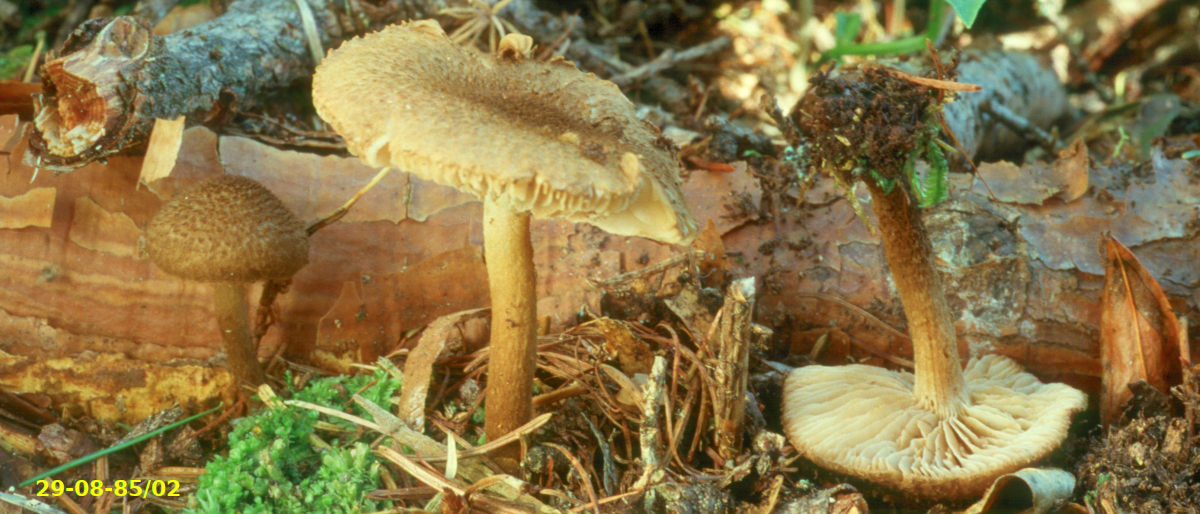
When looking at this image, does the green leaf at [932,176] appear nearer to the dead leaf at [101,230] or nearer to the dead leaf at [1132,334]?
the dead leaf at [1132,334]

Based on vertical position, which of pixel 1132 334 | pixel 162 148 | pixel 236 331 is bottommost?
pixel 236 331

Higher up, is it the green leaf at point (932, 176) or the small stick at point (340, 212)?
the green leaf at point (932, 176)

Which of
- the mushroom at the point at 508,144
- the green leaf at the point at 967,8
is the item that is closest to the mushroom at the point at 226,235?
the mushroom at the point at 508,144

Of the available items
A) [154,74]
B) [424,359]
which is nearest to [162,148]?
[154,74]

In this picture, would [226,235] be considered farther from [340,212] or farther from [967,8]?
[967,8]

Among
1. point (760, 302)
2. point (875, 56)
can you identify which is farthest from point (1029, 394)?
point (875, 56)

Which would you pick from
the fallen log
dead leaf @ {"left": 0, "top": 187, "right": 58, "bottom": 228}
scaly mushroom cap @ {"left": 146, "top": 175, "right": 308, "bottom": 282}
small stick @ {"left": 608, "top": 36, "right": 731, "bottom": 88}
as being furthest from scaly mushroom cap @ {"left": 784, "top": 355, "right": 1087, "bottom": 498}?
dead leaf @ {"left": 0, "top": 187, "right": 58, "bottom": 228}
